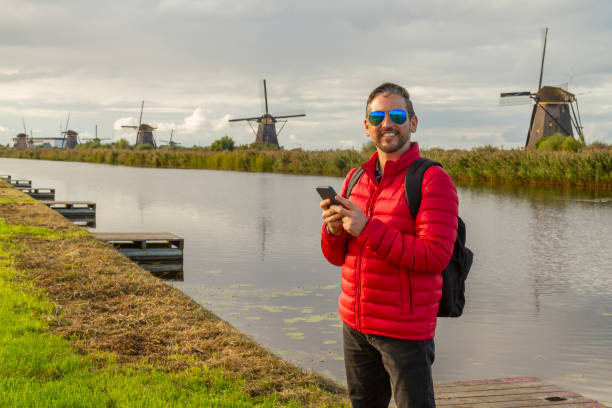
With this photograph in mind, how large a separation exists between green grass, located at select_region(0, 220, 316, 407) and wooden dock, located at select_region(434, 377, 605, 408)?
Result: 0.98 m

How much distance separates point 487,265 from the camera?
31.8 ft

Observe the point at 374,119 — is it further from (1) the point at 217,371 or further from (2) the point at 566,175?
(2) the point at 566,175

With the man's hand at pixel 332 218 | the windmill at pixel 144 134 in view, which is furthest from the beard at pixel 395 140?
the windmill at pixel 144 134

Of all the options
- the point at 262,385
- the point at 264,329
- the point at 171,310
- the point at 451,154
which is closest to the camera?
the point at 262,385

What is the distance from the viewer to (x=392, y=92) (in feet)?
7.14

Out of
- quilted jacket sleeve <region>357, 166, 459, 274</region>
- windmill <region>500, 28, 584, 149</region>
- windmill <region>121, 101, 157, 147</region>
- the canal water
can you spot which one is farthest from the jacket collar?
windmill <region>121, 101, 157, 147</region>

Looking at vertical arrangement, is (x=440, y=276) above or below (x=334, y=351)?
above

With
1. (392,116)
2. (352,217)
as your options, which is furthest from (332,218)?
(392,116)

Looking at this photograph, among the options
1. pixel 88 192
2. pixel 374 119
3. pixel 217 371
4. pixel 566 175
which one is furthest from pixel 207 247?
pixel 566 175

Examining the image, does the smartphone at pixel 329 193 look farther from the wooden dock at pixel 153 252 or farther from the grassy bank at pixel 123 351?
the wooden dock at pixel 153 252

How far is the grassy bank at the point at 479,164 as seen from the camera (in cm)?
2525

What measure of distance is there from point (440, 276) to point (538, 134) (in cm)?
4145

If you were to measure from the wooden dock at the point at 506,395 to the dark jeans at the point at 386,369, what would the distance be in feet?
3.87

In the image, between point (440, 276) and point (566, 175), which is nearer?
point (440, 276)
